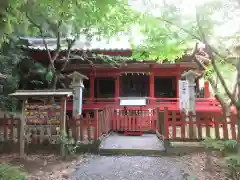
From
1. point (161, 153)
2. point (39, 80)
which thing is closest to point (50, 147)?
point (161, 153)

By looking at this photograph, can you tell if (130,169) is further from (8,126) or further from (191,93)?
(191,93)

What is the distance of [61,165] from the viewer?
19.0 ft

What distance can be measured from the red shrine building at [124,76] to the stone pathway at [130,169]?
18.7 ft

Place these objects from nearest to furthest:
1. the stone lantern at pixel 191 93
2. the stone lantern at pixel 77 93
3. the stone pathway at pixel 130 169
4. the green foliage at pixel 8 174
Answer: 1. the green foliage at pixel 8 174
2. the stone pathway at pixel 130 169
3. the stone lantern at pixel 77 93
4. the stone lantern at pixel 191 93

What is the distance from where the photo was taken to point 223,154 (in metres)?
5.84

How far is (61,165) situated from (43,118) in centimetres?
162

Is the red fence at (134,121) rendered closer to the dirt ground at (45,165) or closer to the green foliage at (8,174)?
the dirt ground at (45,165)

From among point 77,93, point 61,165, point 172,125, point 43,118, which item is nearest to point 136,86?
point 77,93

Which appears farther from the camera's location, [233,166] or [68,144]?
[68,144]

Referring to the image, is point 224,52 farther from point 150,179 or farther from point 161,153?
point 150,179

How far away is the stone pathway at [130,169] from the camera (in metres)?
4.89

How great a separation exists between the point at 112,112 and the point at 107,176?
5.17 meters

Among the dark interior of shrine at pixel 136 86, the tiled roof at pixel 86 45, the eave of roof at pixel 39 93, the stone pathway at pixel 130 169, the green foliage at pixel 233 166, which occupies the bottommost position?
the stone pathway at pixel 130 169

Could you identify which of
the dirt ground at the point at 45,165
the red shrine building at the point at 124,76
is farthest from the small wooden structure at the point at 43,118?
the red shrine building at the point at 124,76
